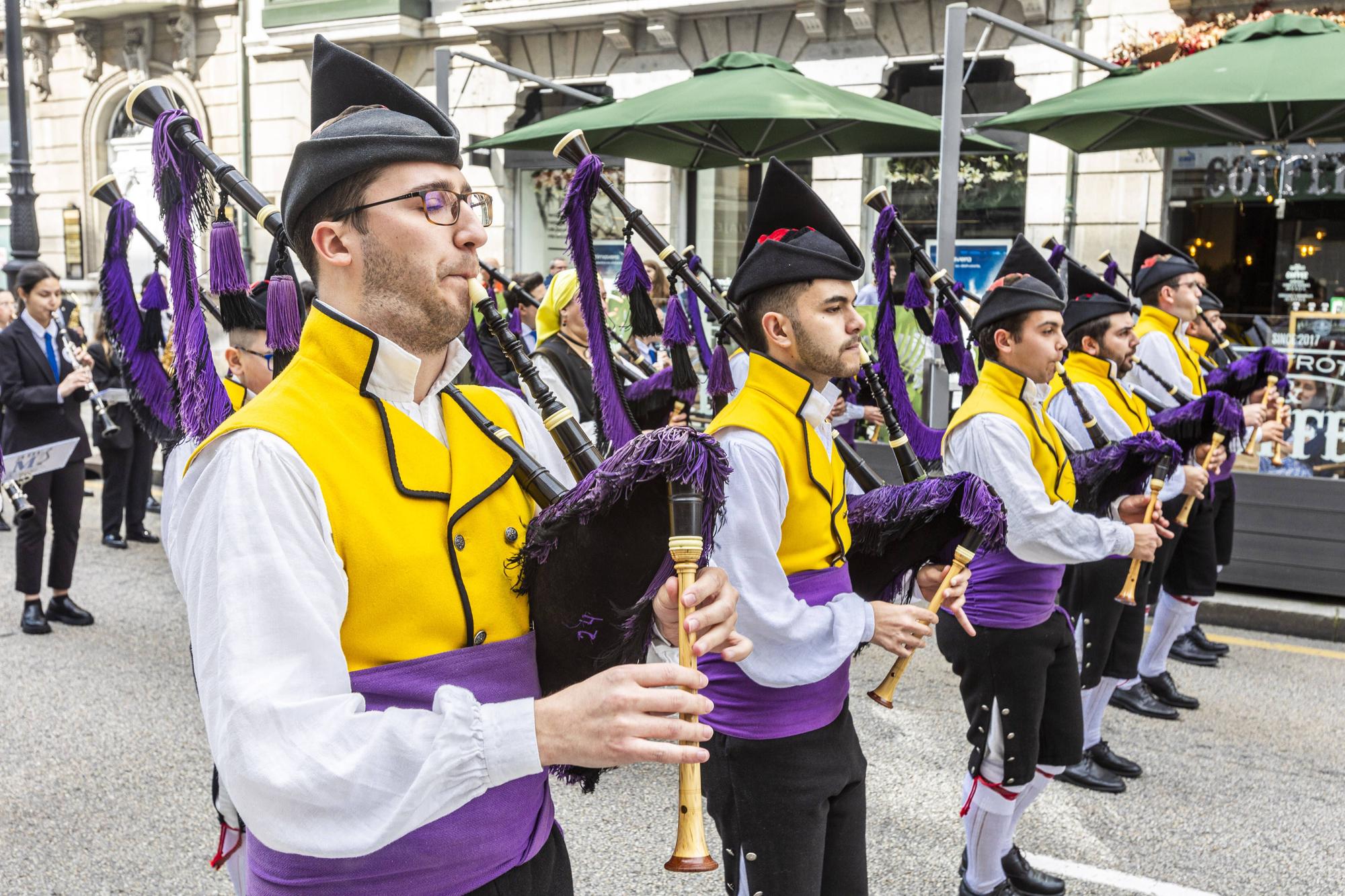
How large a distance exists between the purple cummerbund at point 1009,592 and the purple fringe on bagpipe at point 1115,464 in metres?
0.50

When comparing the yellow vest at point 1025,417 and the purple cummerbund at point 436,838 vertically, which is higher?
the yellow vest at point 1025,417

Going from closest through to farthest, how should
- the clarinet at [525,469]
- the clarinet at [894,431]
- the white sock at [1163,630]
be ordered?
the clarinet at [525,469] < the clarinet at [894,431] < the white sock at [1163,630]

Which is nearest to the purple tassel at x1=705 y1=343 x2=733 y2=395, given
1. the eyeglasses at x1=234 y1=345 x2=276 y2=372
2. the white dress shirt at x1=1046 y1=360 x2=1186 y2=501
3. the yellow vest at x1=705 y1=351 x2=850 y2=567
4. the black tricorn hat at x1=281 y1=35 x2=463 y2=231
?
the yellow vest at x1=705 y1=351 x2=850 y2=567

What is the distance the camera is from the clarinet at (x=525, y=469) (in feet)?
5.51

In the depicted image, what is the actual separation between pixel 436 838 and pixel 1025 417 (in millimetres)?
2530

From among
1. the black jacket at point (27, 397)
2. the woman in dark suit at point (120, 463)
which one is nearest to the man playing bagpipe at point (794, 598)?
the black jacket at point (27, 397)

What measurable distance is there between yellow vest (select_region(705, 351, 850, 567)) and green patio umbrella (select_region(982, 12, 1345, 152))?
16.4ft

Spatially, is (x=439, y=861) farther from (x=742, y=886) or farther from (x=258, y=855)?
(x=742, y=886)

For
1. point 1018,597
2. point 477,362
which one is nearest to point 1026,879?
point 1018,597

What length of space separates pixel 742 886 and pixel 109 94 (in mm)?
20907

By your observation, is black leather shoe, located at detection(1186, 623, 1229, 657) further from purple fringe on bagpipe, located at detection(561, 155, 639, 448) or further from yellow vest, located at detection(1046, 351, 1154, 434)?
purple fringe on bagpipe, located at detection(561, 155, 639, 448)

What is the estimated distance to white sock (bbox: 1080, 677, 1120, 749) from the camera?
4.63 m

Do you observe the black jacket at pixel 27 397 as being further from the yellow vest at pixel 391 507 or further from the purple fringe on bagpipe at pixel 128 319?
the yellow vest at pixel 391 507

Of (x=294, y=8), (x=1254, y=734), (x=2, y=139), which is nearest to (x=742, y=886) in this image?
(x=1254, y=734)
